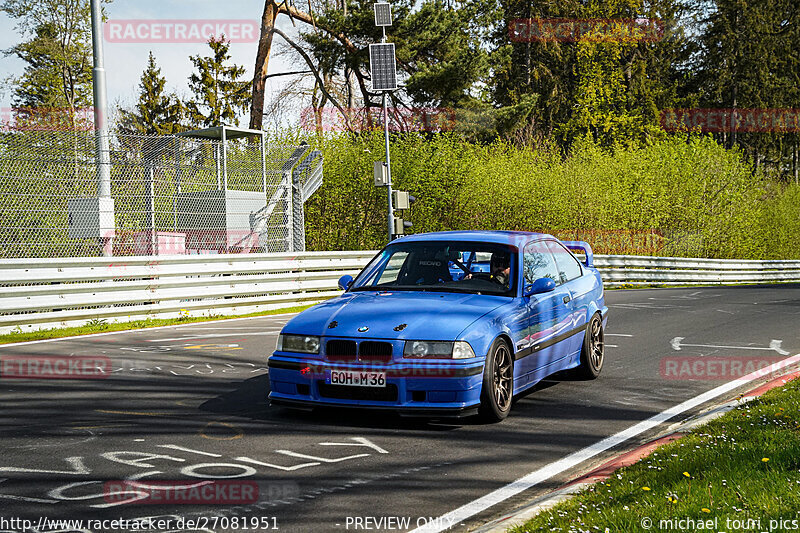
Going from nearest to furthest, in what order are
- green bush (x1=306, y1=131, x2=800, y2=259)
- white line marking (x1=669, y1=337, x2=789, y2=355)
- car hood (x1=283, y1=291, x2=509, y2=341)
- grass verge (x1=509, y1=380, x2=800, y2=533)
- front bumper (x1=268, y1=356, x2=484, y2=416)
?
grass verge (x1=509, y1=380, x2=800, y2=533) < front bumper (x1=268, y1=356, x2=484, y2=416) < car hood (x1=283, y1=291, x2=509, y2=341) < white line marking (x1=669, y1=337, x2=789, y2=355) < green bush (x1=306, y1=131, x2=800, y2=259)

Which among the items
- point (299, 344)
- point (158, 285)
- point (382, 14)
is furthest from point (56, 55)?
point (299, 344)

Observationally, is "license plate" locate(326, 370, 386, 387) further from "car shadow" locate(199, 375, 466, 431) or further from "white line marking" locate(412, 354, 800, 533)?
"white line marking" locate(412, 354, 800, 533)

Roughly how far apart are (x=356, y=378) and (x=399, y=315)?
594 mm

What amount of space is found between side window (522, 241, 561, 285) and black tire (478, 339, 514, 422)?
42.8 inches

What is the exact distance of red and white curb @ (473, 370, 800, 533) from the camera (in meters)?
4.02

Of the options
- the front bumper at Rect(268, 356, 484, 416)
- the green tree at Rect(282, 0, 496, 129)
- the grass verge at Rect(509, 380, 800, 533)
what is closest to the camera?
the grass verge at Rect(509, 380, 800, 533)

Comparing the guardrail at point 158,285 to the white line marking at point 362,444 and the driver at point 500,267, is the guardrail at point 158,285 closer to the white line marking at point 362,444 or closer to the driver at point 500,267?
the driver at point 500,267

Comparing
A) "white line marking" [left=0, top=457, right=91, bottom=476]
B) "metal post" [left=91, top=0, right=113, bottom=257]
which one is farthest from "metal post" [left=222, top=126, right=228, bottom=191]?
"white line marking" [left=0, top=457, right=91, bottom=476]

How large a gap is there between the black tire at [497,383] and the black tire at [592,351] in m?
1.91

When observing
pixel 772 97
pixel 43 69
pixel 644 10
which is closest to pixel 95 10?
pixel 43 69

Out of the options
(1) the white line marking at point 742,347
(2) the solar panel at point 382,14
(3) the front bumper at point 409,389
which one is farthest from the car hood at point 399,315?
(2) the solar panel at point 382,14

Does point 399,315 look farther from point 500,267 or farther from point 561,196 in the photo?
point 561,196

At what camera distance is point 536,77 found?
5300cm

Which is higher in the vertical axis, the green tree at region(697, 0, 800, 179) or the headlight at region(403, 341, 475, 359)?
the green tree at region(697, 0, 800, 179)
